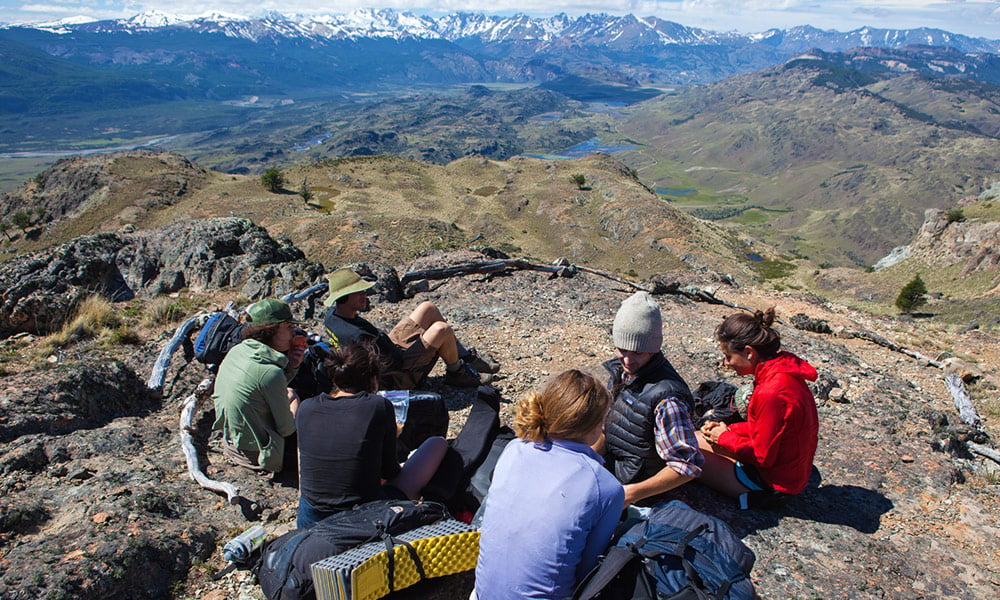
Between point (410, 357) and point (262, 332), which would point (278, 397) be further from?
point (410, 357)

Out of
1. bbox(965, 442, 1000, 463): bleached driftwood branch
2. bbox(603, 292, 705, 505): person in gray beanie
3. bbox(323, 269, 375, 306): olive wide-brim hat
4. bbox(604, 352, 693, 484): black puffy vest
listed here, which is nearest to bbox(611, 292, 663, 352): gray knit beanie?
bbox(603, 292, 705, 505): person in gray beanie

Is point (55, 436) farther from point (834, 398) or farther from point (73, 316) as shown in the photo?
point (834, 398)

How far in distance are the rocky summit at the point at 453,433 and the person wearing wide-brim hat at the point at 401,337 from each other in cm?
62

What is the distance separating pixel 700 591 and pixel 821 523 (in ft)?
10.3

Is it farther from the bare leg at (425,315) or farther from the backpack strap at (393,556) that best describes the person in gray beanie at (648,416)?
the bare leg at (425,315)

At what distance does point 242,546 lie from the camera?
4254mm

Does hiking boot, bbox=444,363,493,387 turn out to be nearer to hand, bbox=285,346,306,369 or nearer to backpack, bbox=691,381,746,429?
hand, bbox=285,346,306,369

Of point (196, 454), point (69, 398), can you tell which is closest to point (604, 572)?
point (196, 454)

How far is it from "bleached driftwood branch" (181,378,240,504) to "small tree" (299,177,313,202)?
46.5m

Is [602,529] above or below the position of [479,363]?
above

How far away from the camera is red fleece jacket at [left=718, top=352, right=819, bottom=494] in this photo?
464 centimetres

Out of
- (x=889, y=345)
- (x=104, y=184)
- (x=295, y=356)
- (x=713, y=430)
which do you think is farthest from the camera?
(x=104, y=184)

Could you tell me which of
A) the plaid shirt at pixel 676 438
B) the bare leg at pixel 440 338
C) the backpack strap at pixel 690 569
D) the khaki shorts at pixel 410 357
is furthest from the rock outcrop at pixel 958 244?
the backpack strap at pixel 690 569

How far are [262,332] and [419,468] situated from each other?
2204 mm
